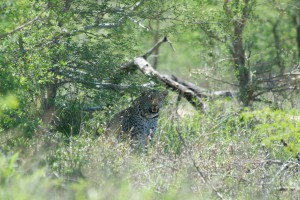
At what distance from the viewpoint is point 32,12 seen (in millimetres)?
9148

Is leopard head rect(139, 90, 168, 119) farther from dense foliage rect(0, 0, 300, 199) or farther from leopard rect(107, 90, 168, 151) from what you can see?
dense foliage rect(0, 0, 300, 199)

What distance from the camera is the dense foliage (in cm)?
772

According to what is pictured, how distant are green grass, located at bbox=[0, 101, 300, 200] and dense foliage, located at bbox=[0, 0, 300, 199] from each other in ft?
0.06

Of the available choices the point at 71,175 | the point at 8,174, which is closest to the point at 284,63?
the point at 71,175

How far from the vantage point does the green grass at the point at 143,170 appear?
21.5ft

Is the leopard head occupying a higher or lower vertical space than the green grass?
lower

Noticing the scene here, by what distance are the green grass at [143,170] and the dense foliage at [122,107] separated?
0.7 inches

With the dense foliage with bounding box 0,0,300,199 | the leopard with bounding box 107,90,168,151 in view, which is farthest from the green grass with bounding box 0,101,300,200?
the leopard with bounding box 107,90,168,151

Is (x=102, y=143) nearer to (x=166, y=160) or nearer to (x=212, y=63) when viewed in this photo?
(x=166, y=160)

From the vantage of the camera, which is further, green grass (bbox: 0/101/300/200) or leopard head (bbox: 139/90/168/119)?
leopard head (bbox: 139/90/168/119)

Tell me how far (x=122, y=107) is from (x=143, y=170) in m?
3.92

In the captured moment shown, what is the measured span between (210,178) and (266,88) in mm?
6193

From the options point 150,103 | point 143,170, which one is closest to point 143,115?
point 150,103

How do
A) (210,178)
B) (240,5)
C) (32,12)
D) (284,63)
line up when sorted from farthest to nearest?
(284,63)
(240,5)
(32,12)
(210,178)
